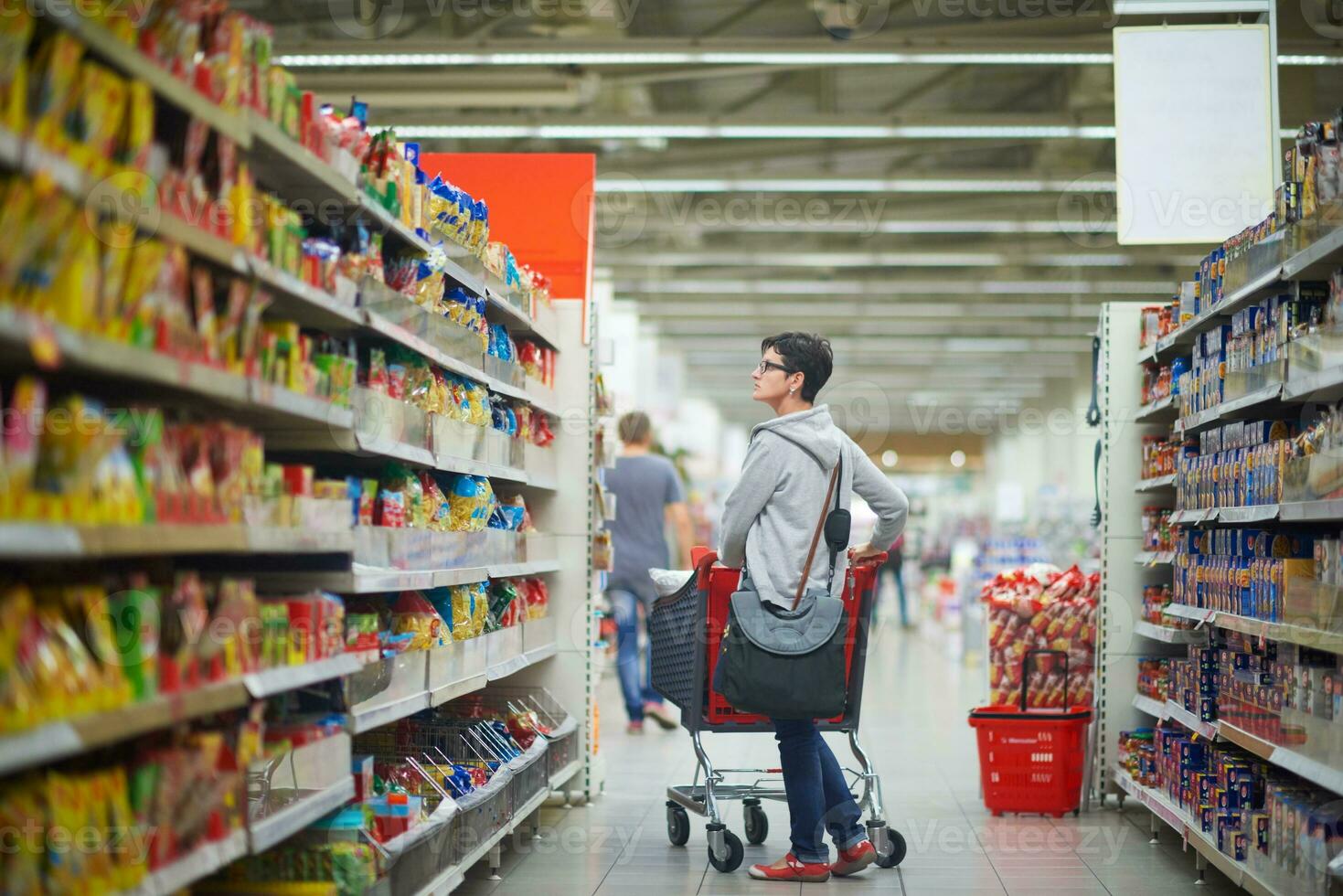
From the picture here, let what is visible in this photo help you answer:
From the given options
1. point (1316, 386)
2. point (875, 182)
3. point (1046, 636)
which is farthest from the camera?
point (875, 182)

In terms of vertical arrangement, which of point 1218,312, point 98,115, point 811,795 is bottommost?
point 811,795

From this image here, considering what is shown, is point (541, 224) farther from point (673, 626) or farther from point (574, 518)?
point (673, 626)

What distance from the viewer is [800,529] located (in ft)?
13.8

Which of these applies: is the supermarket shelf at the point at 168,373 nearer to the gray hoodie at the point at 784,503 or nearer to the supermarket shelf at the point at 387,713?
the supermarket shelf at the point at 387,713

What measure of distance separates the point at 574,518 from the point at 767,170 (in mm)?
7624

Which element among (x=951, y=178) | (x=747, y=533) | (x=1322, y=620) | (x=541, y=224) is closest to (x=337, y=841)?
(x=747, y=533)

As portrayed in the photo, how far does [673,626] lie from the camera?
183 inches

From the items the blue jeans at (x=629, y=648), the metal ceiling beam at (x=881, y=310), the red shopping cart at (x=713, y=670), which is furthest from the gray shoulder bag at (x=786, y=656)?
the metal ceiling beam at (x=881, y=310)

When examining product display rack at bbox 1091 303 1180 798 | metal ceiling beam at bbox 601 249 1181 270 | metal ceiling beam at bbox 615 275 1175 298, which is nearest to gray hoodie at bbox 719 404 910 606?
product display rack at bbox 1091 303 1180 798

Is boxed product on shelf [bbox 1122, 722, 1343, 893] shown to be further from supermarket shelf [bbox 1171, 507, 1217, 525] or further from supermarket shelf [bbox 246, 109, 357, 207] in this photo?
supermarket shelf [bbox 246, 109, 357, 207]

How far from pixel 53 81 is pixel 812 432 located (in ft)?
8.78

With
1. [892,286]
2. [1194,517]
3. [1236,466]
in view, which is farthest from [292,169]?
[892,286]

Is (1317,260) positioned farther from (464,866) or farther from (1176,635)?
(464,866)

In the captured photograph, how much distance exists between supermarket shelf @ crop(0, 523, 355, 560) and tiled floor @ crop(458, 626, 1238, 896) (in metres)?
1.79
